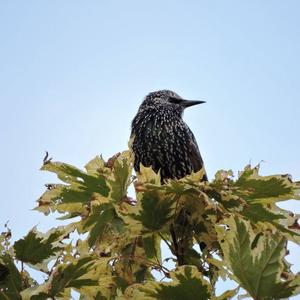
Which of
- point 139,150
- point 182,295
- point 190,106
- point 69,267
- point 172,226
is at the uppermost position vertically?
point 190,106

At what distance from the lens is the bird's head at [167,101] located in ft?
21.5

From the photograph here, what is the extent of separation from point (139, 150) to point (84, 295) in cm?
338

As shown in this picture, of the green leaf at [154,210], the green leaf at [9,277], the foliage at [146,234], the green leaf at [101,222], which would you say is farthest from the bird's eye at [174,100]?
the green leaf at [9,277]

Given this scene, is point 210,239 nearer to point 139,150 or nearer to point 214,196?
point 214,196

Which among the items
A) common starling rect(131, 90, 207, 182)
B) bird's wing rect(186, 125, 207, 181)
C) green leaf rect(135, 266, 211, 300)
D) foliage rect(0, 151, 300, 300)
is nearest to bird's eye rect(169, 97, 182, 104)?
common starling rect(131, 90, 207, 182)

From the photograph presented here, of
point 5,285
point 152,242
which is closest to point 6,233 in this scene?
point 5,285

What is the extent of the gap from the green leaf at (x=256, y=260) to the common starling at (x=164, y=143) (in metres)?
3.36

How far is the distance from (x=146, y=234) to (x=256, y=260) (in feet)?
1.71

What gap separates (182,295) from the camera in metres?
1.87

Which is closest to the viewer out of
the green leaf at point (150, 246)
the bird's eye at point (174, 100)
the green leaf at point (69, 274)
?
the green leaf at point (69, 274)

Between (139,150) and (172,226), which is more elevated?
(139,150)

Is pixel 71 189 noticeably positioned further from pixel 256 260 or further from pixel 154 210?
pixel 256 260

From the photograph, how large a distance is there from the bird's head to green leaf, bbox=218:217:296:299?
15.2 feet

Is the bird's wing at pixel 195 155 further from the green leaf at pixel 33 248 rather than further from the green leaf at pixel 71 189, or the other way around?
the green leaf at pixel 33 248
